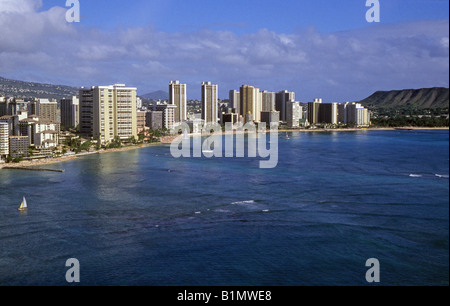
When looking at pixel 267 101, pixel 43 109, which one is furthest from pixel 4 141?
pixel 267 101

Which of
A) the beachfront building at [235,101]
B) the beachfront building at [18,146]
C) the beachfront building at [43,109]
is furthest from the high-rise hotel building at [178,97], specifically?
the beachfront building at [18,146]

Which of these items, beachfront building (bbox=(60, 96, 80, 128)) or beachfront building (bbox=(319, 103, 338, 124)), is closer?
beachfront building (bbox=(60, 96, 80, 128))

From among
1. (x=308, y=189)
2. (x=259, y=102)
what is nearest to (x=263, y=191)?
(x=308, y=189)

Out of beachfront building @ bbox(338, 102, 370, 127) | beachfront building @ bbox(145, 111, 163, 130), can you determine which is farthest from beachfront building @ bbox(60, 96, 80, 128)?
beachfront building @ bbox(338, 102, 370, 127)

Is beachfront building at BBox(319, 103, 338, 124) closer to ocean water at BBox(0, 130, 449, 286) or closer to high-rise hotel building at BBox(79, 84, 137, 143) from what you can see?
high-rise hotel building at BBox(79, 84, 137, 143)

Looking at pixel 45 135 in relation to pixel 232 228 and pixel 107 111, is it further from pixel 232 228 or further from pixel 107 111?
pixel 232 228
